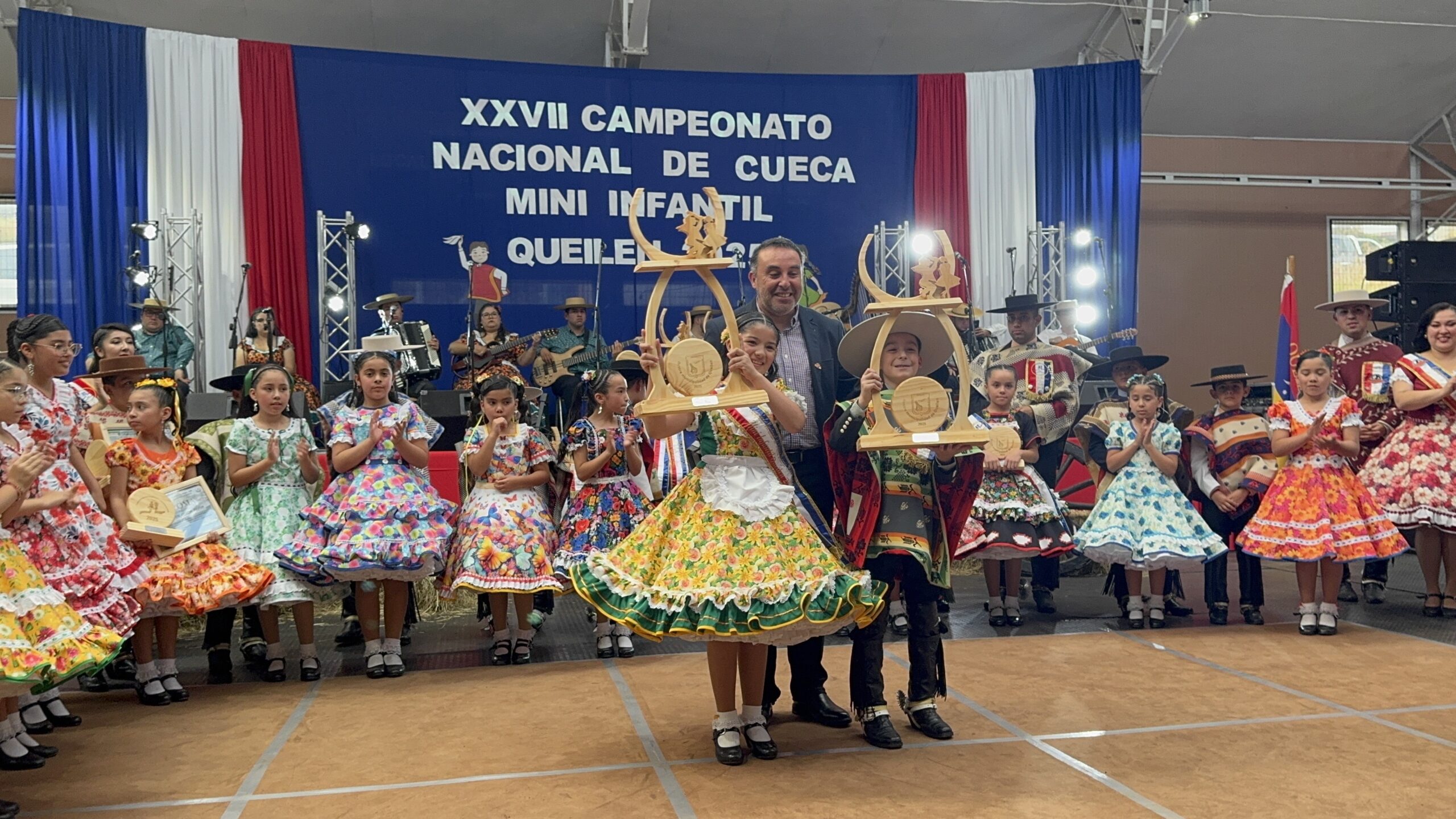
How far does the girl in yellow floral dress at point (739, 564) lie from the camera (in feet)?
10.0

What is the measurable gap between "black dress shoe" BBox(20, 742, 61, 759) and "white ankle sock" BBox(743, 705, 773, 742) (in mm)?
2246

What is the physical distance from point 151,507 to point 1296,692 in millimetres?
4481

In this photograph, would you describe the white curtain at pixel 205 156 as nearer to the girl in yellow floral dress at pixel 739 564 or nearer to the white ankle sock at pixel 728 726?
the girl in yellow floral dress at pixel 739 564

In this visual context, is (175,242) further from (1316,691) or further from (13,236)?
(1316,691)

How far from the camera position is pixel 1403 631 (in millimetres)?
5340

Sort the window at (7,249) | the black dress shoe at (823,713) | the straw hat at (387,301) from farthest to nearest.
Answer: the window at (7,249) < the straw hat at (387,301) < the black dress shoe at (823,713)

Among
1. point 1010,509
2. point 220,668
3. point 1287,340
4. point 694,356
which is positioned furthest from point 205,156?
point 1287,340

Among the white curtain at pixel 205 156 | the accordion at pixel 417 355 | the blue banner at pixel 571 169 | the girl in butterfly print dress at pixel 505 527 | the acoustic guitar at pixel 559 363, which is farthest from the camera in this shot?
the blue banner at pixel 571 169

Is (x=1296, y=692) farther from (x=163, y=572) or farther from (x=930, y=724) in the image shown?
(x=163, y=572)

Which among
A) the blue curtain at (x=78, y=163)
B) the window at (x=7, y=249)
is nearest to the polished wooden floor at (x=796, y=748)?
the blue curtain at (x=78, y=163)

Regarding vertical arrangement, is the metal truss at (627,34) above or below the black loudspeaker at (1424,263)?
above

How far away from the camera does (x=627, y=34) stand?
10.5m

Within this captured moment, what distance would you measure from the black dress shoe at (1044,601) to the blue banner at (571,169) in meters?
4.37

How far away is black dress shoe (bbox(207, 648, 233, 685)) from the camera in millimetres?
4715
